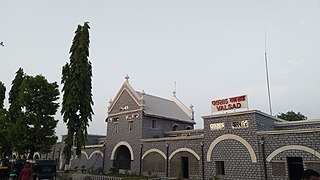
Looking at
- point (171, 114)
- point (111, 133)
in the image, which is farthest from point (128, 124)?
point (171, 114)

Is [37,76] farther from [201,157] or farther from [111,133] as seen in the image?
[201,157]

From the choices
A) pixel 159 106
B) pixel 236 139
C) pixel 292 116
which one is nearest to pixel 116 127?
pixel 159 106

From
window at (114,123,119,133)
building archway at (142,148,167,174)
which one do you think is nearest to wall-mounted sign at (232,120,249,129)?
building archway at (142,148,167,174)

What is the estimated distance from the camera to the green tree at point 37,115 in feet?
103

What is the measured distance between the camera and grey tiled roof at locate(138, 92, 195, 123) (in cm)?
3497

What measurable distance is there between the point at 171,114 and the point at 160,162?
8.80 meters

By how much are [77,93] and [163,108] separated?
1326 centimetres

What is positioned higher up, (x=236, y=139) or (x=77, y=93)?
(x=77, y=93)

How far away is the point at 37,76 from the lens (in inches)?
1326

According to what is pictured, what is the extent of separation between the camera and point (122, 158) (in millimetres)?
36781

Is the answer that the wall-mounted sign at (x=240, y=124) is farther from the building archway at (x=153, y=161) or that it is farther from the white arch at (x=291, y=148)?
the building archway at (x=153, y=161)

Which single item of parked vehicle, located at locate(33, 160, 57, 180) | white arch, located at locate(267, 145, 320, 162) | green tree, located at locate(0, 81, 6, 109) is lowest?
parked vehicle, located at locate(33, 160, 57, 180)

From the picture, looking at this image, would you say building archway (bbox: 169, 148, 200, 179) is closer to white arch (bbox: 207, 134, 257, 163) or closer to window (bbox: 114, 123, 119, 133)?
white arch (bbox: 207, 134, 257, 163)

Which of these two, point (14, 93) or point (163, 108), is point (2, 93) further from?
point (163, 108)
